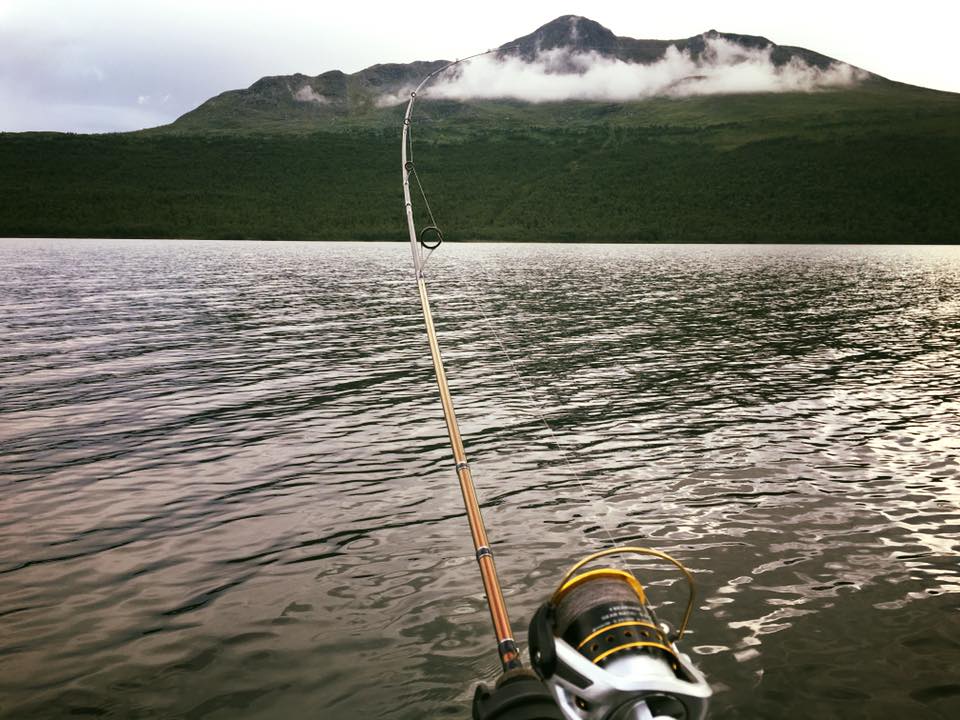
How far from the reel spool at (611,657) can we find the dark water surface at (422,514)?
1985 millimetres

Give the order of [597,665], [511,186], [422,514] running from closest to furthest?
[597,665], [422,514], [511,186]

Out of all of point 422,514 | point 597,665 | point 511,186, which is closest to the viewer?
point 597,665

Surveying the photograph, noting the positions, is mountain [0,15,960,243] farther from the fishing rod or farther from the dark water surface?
the fishing rod

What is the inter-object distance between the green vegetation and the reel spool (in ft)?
376

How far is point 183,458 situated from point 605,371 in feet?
34.7

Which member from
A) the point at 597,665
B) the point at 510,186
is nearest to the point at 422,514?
the point at 597,665

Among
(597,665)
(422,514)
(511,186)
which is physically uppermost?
(511,186)

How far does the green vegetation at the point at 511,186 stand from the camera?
123500 millimetres

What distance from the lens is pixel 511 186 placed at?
158 m

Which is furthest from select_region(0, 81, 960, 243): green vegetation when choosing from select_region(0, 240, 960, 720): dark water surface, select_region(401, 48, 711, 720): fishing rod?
select_region(401, 48, 711, 720): fishing rod

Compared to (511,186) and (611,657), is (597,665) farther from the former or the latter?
(511,186)

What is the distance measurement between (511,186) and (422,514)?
508 ft

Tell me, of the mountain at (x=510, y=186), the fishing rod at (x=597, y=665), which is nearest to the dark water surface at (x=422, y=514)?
the fishing rod at (x=597, y=665)

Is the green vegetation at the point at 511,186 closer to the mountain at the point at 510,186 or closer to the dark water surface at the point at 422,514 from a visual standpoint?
the mountain at the point at 510,186
